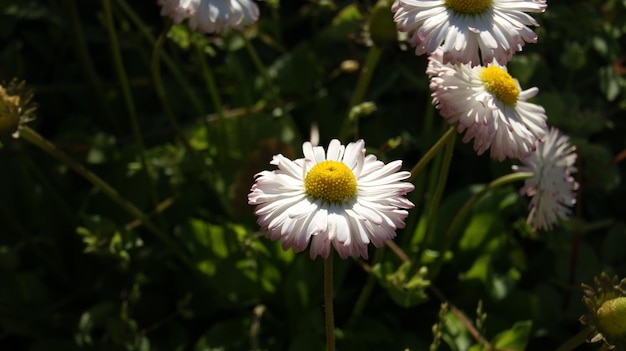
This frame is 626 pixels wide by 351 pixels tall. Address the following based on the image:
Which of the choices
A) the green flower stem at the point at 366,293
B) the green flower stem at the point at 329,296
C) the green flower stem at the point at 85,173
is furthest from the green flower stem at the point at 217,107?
the green flower stem at the point at 329,296

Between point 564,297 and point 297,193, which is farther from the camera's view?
point 564,297

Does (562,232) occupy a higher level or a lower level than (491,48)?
lower

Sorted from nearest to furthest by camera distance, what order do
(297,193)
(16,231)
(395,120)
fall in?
(297,193) → (16,231) → (395,120)

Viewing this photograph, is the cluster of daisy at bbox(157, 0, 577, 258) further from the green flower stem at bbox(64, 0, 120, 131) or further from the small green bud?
the green flower stem at bbox(64, 0, 120, 131)

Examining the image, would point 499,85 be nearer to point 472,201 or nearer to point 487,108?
point 487,108

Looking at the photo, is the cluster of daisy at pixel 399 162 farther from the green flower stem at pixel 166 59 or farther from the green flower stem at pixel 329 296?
the green flower stem at pixel 166 59

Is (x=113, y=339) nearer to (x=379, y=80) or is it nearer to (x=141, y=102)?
(x=141, y=102)

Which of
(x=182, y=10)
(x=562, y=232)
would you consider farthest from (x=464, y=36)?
(x=562, y=232)
